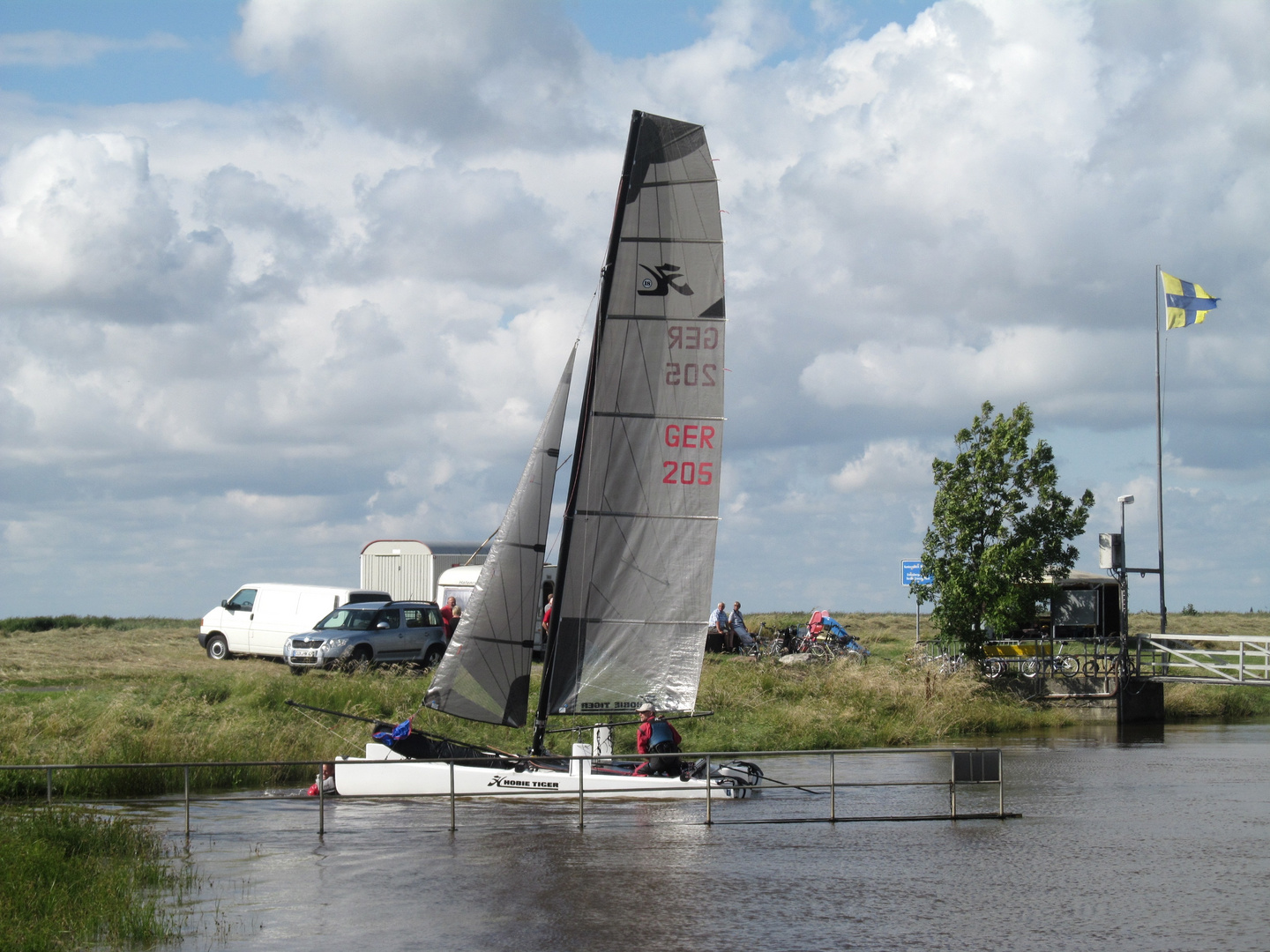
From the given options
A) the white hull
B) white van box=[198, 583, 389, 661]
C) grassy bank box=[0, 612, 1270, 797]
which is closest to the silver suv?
grassy bank box=[0, 612, 1270, 797]

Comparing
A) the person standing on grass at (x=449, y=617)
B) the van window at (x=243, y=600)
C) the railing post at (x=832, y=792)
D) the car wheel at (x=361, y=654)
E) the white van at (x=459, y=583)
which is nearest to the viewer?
the railing post at (x=832, y=792)

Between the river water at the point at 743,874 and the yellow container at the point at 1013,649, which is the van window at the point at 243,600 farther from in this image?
the yellow container at the point at 1013,649

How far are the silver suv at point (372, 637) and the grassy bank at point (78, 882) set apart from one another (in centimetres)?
1736

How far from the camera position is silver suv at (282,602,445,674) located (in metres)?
33.2

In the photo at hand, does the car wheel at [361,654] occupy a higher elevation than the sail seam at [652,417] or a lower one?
lower

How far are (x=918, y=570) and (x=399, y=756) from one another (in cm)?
2115

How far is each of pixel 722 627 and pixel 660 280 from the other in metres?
22.4

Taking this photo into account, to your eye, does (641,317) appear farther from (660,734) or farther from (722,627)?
(722,627)

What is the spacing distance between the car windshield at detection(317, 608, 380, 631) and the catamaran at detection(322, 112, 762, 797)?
48.0 ft

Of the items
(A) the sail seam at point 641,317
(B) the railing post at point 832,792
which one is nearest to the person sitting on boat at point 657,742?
(B) the railing post at point 832,792

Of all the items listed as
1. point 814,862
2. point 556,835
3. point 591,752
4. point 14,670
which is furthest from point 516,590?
point 14,670

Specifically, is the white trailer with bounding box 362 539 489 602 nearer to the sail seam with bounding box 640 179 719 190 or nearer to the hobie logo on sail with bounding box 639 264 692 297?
the hobie logo on sail with bounding box 639 264 692 297

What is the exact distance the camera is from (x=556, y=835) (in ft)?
54.5

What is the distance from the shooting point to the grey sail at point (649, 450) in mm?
19906
